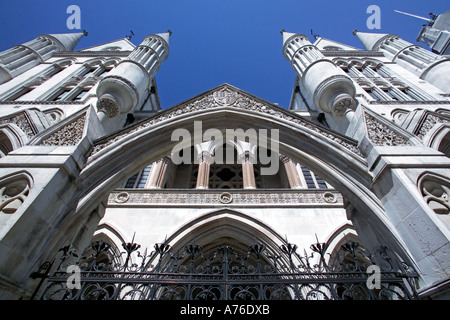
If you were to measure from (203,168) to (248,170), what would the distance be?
252 cm

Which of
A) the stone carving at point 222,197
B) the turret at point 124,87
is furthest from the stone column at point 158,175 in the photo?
the turret at point 124,87

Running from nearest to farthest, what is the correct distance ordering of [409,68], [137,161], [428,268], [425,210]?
[428,268]
[425,210]
[137,161]
[409,68]

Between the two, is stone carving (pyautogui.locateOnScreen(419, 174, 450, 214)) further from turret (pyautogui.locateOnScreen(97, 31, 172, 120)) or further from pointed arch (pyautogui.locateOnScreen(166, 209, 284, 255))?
turret (pyautogui.locateOnScreen(97, 31, 172, 120))

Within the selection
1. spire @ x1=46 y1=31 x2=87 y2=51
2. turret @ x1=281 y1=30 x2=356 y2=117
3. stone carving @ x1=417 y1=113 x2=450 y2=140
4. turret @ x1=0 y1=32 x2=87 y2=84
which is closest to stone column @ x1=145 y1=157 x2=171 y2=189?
turret @ x1=281 y1=30 x2=356 y2=117

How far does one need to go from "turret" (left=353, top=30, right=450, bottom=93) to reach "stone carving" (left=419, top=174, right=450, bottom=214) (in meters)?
11.2

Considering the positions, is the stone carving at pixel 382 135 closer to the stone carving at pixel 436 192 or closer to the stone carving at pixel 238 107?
the stone carving at pixel 238 107

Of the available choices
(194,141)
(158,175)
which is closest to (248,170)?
(158,175)

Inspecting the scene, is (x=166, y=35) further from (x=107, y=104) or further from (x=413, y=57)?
(x=413, y=57)

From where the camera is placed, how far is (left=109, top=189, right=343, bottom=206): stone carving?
31.8 ft

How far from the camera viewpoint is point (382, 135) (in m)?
4.48

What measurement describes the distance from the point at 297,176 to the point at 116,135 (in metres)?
9.38

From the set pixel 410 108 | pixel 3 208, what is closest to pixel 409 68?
pixel 410 108

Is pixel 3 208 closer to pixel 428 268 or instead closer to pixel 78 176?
pixel 78 176

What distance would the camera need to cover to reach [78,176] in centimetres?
410
